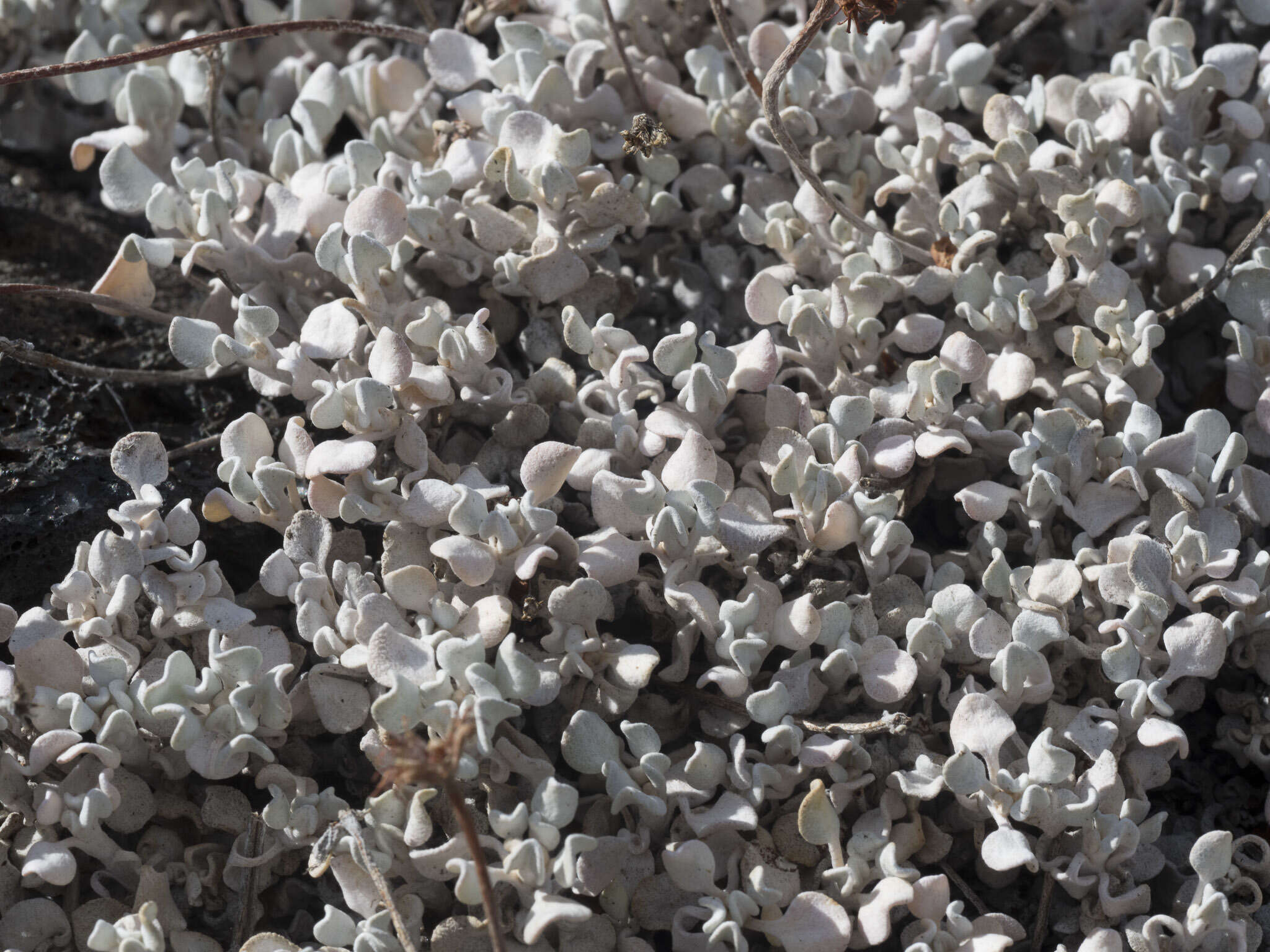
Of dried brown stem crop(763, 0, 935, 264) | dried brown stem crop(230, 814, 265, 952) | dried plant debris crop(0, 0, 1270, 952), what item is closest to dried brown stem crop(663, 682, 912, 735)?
dried plant debris crop(0, 0, 1270, 952)

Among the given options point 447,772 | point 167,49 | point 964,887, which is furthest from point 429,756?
point 167,49

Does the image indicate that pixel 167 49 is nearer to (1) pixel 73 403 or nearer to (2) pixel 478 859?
(1) pixel 73 403

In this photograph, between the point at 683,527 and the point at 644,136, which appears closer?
the point at 683,527

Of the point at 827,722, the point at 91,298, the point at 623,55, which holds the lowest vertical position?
→ the point at 827,722

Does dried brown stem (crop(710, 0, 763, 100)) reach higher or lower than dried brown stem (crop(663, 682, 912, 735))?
higher

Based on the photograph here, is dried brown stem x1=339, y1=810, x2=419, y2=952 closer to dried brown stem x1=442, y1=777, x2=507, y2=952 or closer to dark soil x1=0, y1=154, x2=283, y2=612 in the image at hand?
dried brown stem x1=442, y1=777, x2=507, y2=952

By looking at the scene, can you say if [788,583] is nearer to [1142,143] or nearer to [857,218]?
[857,218]

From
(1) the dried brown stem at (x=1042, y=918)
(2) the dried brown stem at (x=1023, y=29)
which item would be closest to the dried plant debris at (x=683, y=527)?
(1) the dried brown stem at (x=1042, y=918)
